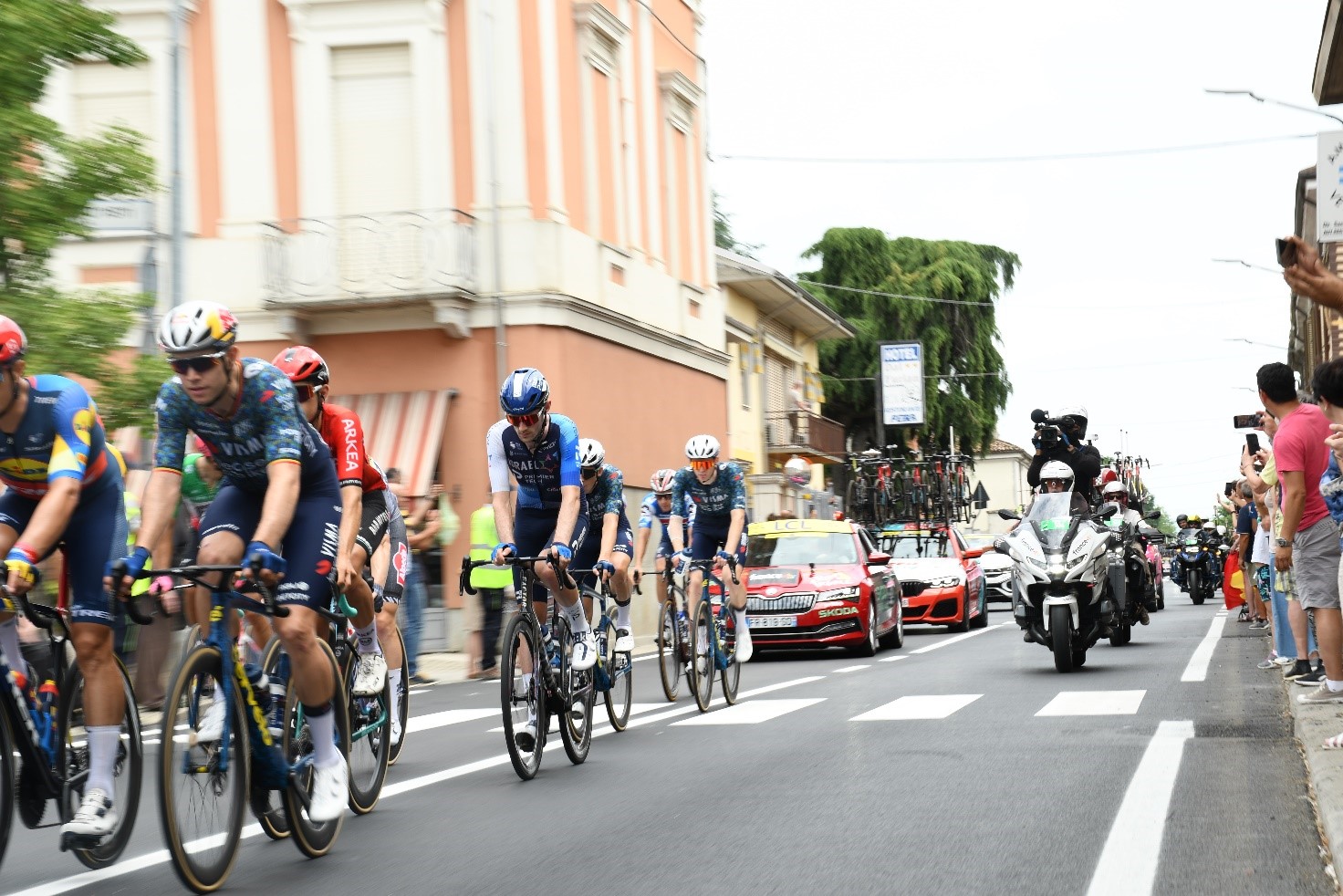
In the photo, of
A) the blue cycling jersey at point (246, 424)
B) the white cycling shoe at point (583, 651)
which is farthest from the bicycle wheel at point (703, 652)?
the blue cycling jersey at point (246, 424)

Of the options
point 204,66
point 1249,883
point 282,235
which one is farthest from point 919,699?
point 204,66

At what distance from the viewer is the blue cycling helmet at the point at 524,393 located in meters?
8.95

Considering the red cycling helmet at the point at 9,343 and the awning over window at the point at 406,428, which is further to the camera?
the awning over window at the point at 406,428

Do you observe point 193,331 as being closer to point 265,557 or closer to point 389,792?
point 265,557

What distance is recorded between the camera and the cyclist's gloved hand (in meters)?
5.91

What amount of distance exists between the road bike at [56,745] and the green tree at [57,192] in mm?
7272

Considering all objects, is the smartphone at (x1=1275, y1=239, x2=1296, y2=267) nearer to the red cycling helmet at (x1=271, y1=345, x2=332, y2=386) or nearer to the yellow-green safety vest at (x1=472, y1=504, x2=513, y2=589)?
the red cycling helmet at (x1=271, y1=345, x2=332, y2=386)

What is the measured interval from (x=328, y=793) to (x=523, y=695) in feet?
Answer: 7.46

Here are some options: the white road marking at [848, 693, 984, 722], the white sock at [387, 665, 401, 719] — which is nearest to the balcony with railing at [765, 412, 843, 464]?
the white road marking at [848, 693, 984, 722]

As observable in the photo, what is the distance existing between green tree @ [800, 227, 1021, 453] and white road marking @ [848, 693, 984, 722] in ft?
160

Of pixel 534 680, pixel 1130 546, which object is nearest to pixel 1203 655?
pixel 1130 546

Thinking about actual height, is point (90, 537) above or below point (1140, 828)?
above

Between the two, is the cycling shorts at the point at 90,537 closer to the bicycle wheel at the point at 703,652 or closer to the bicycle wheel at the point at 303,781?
the bicycle wheel at the point at 303,781

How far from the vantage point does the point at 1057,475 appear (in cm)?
1572
